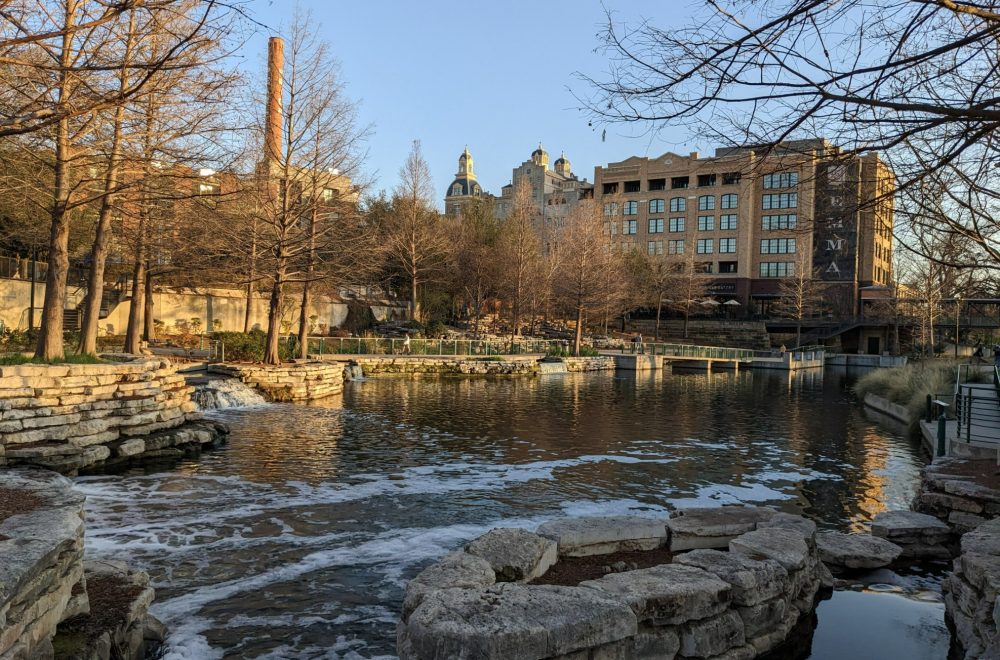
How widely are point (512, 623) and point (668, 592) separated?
143 cm

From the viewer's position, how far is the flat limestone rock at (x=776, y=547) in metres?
6.21

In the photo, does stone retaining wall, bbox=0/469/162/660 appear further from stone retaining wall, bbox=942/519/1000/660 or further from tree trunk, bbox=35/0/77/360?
tree trunk, bbox=35/0/77/360

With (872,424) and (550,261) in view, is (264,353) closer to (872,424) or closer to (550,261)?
(872,424)

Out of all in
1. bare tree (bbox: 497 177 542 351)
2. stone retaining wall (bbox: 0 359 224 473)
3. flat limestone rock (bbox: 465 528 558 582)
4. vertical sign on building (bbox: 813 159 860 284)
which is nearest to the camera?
flat limestone rock (bbox: 465 528 558 582)

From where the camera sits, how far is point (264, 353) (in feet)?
82.2

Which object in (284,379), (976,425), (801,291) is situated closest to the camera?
(976,425)

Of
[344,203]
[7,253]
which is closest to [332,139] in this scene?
[344,203]

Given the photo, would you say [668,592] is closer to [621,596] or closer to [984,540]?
[621,596]

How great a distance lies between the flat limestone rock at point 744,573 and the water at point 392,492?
0.79 meters

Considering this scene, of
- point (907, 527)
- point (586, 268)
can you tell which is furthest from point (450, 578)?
point (586, 268)

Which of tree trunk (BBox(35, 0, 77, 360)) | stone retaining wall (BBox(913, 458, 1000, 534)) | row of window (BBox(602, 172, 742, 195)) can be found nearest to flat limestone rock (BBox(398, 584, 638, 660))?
stone retaining wall (BBox(913, 458, 1000, 534))

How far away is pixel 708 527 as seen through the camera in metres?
7.19

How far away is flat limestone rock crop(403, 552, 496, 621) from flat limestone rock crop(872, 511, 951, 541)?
5608mm

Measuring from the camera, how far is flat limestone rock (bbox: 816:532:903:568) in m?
7.76
